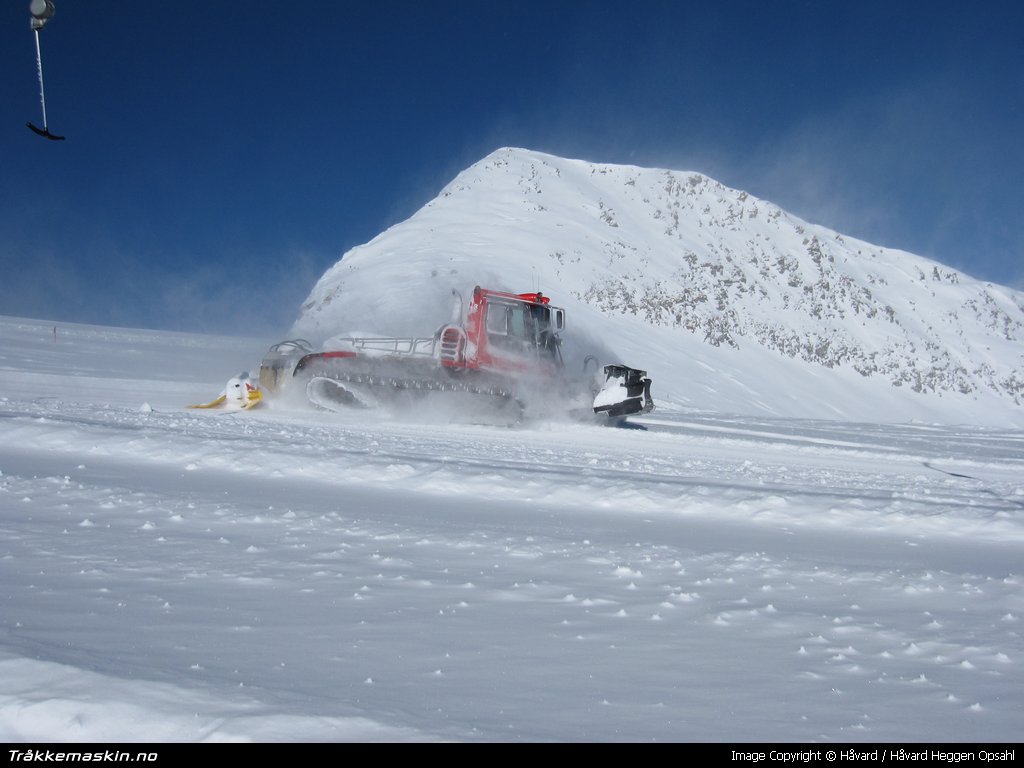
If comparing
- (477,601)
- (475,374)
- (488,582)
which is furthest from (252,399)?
(477,601)

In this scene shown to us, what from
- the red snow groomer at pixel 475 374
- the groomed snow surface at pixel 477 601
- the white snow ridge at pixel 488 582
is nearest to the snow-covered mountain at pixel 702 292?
the red snow groomer at pixel 475 374

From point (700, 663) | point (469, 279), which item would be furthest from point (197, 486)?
point (469, 279)

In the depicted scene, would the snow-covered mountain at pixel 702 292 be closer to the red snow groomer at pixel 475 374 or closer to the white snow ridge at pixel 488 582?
the red snow groomer at pixel 475 374

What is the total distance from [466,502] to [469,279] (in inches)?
885

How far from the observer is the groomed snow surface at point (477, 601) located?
2.17 m

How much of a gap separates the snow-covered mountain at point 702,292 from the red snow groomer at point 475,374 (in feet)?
17.5

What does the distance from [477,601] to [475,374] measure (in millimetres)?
9813

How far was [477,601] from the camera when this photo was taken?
324 cm

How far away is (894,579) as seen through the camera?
402 cm

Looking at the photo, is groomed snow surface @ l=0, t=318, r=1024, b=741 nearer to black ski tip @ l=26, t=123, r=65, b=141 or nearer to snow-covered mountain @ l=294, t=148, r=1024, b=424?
black ski tip @ l=26, t=123, r=65, b=141

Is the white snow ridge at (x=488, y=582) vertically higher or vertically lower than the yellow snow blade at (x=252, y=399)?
lower
